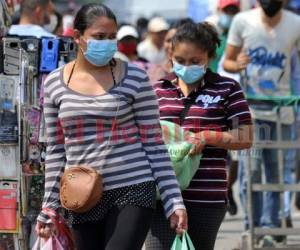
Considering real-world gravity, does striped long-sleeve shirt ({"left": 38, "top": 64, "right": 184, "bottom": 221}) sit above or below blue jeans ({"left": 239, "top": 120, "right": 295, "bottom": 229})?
above

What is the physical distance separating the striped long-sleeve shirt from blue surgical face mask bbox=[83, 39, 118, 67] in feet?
0.38

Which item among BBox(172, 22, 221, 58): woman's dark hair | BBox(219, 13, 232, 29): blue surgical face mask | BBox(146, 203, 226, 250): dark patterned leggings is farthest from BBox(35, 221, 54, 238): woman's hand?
BBox(219, 13, 232, 29): blue surgical face mask

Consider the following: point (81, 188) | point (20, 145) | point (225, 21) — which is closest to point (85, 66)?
point (81, 188)

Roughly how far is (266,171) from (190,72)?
314 cm

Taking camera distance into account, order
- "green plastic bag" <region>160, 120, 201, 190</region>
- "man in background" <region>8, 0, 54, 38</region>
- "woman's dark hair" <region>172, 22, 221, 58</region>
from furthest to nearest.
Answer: "man in background" <region>8, 0, 54, 38</region>, "woman's dark hair" <region>172, 22, 221, 58</region>, "green plastic bag" <region>160, 120, 201, 190</region>

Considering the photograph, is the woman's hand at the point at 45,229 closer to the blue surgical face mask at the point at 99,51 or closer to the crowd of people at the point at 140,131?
the crowd of people at the point at 140,131

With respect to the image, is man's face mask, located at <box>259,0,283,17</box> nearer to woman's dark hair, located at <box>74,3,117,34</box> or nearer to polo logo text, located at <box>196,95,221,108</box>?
polo logo text, located at <box>196,95,221,108</box>

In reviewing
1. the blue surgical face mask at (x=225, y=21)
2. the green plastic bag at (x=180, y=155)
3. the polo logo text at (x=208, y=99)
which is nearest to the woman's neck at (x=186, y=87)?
the polo logo text at (x=208, y=99)

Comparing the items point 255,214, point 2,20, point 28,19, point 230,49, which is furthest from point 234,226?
point 2,20

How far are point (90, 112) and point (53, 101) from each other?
0.27 meters

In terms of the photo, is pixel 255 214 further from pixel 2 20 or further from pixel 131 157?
pixel 131 157

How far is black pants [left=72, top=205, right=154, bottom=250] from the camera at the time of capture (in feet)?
16.4

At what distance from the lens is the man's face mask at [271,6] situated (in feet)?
29.8

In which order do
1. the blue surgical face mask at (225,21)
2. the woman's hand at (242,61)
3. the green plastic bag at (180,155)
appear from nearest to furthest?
the green plastic bag at (180,155) < the woman's hand at (242,61) < the blue surgical face mask at (225,21)
